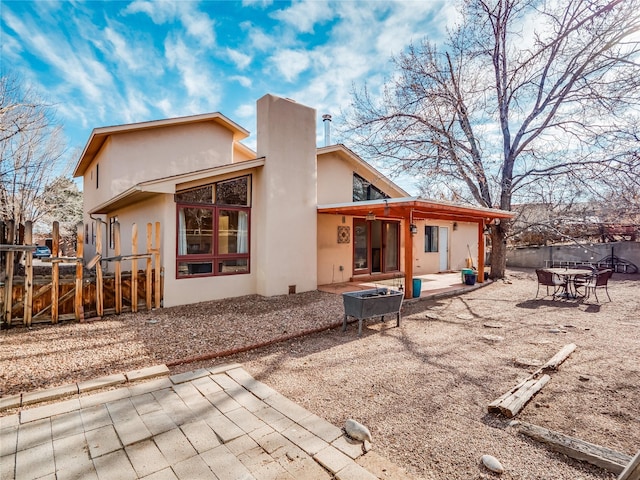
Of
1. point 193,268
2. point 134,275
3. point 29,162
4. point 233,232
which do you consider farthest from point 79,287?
point 29,162

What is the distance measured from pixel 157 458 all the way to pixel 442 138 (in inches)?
503

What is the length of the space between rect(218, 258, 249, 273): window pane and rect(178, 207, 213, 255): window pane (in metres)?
0.48

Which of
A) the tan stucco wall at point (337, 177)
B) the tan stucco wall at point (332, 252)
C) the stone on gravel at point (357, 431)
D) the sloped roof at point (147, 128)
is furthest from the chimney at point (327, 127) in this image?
the stone on gravel at point (357, 431)

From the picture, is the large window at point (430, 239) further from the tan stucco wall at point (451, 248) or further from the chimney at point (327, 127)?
the chimney at point (327, 127)

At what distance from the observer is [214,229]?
7949 mm

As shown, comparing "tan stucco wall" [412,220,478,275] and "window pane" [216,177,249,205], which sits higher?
"window pane" [216,177,249,205]

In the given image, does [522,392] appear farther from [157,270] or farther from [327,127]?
[327,127]

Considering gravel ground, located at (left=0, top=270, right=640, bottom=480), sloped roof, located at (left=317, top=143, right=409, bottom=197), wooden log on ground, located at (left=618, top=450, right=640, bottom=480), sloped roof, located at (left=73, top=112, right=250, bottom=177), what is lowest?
gravel ground, located at (left=0, top=270, right=640, bottom=480)

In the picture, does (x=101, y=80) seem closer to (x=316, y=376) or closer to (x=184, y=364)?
(x=184, y=364)

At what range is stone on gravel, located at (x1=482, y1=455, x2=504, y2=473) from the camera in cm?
233

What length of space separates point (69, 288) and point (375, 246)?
909 cm

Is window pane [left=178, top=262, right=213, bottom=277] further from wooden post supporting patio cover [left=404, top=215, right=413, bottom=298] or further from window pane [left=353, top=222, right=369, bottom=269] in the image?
window pane [left=353, top=222, right=369, bottom=269]

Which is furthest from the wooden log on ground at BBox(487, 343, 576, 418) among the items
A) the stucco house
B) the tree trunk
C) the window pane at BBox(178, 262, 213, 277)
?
the tree trunk

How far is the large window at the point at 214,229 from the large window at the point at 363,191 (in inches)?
180
